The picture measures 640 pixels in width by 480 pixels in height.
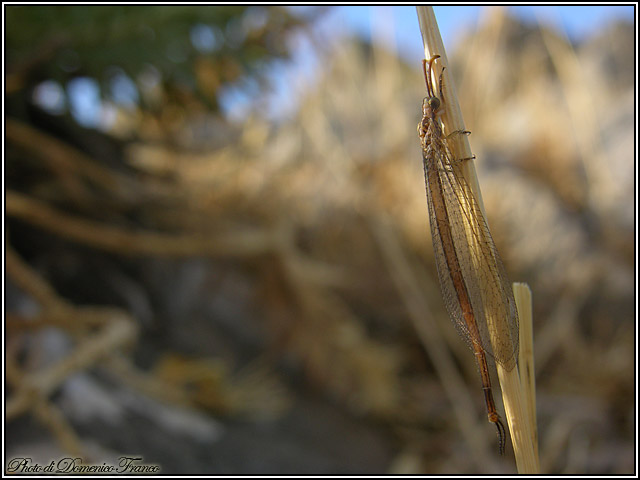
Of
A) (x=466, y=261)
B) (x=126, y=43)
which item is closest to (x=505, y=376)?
(x=466, y=261)

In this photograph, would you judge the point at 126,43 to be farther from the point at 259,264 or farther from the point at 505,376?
the point at 505,376

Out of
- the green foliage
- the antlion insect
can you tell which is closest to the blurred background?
the green foliage

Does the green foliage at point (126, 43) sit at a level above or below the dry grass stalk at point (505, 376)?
above

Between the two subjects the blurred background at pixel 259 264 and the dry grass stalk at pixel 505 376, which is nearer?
the dry grass stalk at pixel 505 376

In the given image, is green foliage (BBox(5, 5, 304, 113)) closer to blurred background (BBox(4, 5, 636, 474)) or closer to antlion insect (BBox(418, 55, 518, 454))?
blurred background (BBox(4, 5, 636, 474))

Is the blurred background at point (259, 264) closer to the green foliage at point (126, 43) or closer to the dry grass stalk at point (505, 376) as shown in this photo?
the green foliage at point (126, 43)

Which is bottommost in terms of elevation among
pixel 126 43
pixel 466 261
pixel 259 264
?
pixel 259 264

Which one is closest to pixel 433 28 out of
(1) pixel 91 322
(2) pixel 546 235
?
(1) pixel 91 322

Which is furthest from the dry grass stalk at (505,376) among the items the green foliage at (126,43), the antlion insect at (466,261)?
the green foliage at (126,43)
